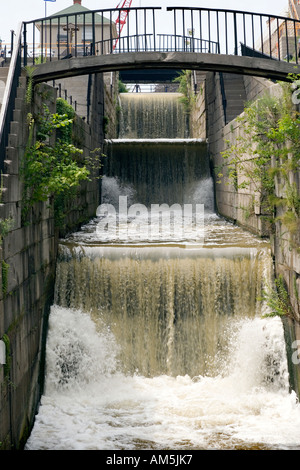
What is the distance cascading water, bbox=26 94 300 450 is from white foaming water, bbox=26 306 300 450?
0.02 m

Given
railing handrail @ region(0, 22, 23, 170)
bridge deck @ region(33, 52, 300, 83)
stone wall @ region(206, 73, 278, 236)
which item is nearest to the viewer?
railing handrail @ region(0, 22, 23, 170)

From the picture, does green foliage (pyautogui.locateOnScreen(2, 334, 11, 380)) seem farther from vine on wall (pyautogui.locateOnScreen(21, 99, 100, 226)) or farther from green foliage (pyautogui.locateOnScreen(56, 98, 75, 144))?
green foliage (pyautogui.locateOnScreen(56, 98, 75, 144))

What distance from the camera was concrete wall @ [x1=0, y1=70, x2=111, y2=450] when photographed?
291 inches

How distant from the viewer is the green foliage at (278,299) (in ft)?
33.6

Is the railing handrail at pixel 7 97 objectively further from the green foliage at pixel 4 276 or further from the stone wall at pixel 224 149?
the stone wall at pixel 224 149

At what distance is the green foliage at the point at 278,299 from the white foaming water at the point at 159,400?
0.68ft

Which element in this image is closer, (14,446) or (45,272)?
(14,446)

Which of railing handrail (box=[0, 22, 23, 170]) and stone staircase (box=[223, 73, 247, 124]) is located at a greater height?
stone staircase (box=[223, 73, 247, 124])

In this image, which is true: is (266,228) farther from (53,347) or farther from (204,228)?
(53,347)

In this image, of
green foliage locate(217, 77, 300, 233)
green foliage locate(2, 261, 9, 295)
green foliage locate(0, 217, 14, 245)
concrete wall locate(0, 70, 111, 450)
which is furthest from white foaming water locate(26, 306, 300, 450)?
green foliage locate(0, 217, 14, 245)

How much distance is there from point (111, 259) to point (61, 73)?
3.71 metres

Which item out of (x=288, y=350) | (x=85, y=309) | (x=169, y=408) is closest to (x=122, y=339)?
(x=85, y=309)

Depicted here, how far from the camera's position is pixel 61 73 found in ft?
35.5

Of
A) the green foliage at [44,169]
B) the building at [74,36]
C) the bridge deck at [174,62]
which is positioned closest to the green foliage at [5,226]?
the green foliage at [44,169]
